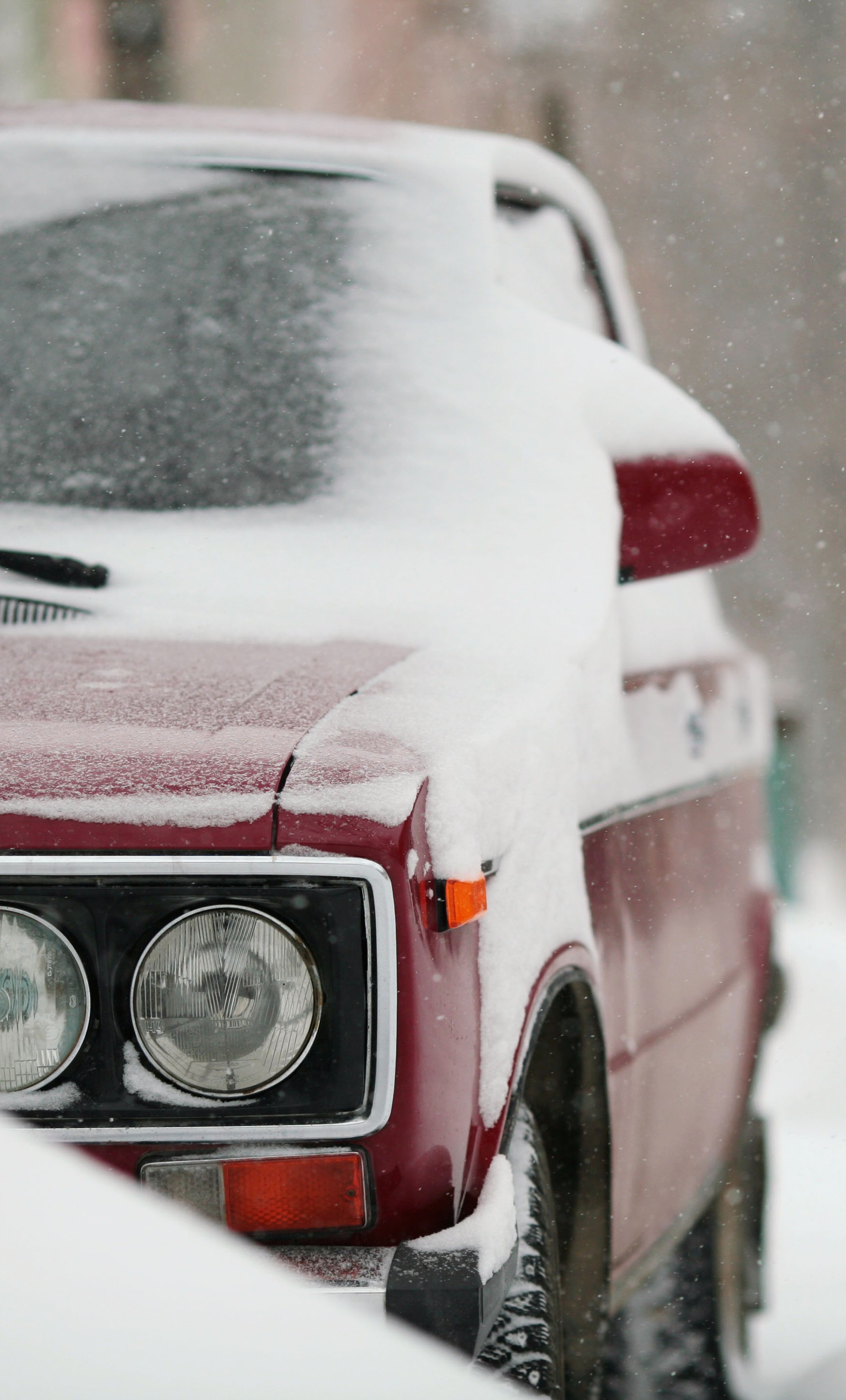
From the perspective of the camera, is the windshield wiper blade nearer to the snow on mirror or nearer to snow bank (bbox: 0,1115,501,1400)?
the snow on mirror

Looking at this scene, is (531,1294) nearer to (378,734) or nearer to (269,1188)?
(269,1188)

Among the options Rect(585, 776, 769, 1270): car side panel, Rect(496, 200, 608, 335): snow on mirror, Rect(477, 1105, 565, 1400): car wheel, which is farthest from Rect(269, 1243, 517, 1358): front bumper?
Rect(496, 200, 608, 335): snow on mirror

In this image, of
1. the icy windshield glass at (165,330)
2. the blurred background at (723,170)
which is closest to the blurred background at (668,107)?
the blurred background at (723,170)

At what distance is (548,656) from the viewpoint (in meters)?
1.85

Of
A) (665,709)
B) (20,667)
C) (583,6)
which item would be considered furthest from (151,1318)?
(583,6)

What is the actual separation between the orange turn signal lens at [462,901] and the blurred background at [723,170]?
5.68 ft

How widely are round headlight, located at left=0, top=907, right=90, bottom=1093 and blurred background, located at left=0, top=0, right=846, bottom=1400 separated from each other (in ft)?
6.15

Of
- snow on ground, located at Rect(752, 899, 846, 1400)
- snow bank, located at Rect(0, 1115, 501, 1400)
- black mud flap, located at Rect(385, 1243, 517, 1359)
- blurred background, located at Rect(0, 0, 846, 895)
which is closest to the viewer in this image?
snow bank, located at Rect(0, 1115, 501, 1400)

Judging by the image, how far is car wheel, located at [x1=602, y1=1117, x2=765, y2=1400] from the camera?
2.82 metres

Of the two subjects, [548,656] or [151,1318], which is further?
[548,656]

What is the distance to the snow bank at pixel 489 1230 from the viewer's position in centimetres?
129

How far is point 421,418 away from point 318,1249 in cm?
123

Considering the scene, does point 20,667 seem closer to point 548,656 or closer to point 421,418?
point 548,656

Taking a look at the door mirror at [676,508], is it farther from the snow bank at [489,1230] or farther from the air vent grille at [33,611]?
the snow bank at [489,1230]
